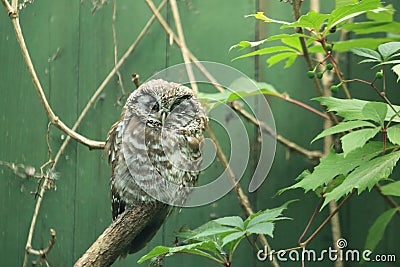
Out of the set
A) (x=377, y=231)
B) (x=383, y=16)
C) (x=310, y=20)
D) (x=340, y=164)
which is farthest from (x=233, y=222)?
(x=383, y=16)

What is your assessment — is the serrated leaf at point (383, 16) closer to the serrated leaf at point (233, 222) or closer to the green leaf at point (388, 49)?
the green leaf at point (388, 49)

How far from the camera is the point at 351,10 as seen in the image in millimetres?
769

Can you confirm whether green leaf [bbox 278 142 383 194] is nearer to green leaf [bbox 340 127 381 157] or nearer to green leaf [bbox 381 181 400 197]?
green leaf [bbox 340 127 381 157]

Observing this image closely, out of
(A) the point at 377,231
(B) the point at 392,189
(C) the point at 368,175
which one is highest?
(C) the point at 368,175

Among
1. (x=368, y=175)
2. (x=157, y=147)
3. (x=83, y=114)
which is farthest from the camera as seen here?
(x=83, y=114)

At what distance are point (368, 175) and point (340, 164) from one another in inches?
2.5

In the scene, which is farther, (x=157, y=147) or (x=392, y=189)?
(x=392, y=189)

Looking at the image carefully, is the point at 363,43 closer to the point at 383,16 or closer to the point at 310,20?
the point at 383,16

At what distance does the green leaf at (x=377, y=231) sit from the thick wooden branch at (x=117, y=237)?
17.9 inches

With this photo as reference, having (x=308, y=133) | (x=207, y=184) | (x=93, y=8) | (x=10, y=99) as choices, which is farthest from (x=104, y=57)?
(x=308, y=133)

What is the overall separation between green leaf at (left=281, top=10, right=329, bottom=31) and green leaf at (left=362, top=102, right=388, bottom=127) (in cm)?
14

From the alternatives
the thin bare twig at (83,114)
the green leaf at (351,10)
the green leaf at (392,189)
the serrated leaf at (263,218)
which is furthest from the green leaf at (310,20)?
the thin bare twig at (83,114)

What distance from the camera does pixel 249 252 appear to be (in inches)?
48.0

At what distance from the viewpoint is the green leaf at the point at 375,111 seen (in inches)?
28.3
